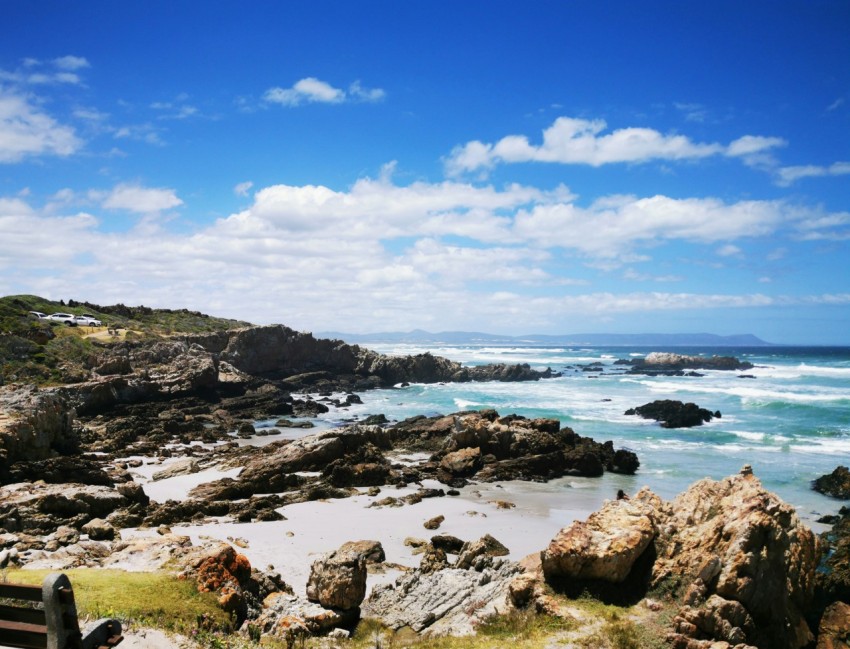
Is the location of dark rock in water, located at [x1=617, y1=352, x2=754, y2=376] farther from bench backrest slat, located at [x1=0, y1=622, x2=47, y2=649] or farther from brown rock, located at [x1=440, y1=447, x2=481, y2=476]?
bench backrest slat, located at [x1=0, y1=622, x2=47, y2=649]

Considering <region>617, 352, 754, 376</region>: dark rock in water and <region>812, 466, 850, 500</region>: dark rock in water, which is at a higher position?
<region>617, 352, 754, 376</region>: dark rock in water

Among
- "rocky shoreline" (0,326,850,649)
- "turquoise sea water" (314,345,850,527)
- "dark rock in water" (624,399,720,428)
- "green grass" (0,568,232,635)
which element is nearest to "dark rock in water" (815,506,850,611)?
"rocky shoreline" (0,326,850,649)

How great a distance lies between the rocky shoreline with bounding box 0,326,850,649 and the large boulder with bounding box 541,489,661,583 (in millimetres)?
38

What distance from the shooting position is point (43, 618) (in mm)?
4980

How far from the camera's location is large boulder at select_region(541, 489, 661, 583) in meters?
10.6

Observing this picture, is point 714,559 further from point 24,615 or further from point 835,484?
point 835,484

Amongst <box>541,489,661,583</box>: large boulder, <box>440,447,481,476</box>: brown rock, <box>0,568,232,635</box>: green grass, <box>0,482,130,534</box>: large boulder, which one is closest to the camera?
<box>0,568,232,635</box>: green grass

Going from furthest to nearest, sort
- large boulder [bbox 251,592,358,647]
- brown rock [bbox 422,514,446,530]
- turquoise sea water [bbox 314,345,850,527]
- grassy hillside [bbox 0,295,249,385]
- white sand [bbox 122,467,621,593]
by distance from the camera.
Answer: grassy hillside [bbox 0,295,249,385] < turquoise sea water [bbox 314,345,850,527] < brown rock [bbox 422,514,446,530] < white sand [bbox 122,467,621,593] < large boulder [bbox 251,592,358,647]

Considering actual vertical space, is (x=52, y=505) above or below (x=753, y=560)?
below

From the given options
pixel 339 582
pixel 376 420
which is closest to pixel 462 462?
pixel 376 420

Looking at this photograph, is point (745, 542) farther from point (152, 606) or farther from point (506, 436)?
point (506, 436)

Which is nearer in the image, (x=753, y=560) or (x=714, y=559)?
(x=753, y=560)

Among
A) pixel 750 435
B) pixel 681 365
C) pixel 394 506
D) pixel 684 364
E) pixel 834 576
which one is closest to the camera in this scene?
pixel 834 576

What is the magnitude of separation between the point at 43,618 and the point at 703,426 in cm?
4456
